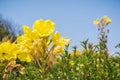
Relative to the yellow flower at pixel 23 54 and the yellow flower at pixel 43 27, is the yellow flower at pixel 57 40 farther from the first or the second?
the yellow flower at pixel 23 54

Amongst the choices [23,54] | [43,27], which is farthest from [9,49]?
[43,27]

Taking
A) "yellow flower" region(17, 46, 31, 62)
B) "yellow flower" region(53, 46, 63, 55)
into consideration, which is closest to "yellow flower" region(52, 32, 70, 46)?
"yellow flower" region(53, 46, 63, 55)

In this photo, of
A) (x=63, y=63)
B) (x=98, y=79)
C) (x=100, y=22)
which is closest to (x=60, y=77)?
(x=63, y=63)

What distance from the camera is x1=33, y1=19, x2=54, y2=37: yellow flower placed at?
2.50 metres

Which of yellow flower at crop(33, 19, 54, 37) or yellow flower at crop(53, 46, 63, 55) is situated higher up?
yellow flower at crop(33, 19, 54, 37)

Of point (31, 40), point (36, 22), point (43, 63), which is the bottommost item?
point (43, 63)

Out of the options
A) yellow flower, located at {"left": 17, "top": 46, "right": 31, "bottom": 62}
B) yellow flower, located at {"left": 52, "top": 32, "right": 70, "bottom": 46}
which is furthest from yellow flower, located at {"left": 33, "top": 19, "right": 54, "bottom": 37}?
yellow flower, located at {"left": 17, "top": 46, "right": 31, "bottom": 62}

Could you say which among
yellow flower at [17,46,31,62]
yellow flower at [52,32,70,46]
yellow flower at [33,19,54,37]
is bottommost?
yellow flower at [17,46,31,62]

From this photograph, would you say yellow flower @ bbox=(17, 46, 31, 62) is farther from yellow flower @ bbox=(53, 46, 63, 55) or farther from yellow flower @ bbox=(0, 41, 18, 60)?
yellow flower @ bbox=(53, 46, 63, 55)

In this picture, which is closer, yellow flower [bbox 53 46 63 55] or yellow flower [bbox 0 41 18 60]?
yellow flower [bbox 53 46 63 55]

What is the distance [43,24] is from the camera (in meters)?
2.58

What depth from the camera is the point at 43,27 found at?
2553 millimetres

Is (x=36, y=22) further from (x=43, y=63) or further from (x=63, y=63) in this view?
(x=63, y=63)

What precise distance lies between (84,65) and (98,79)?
0.27 metres
